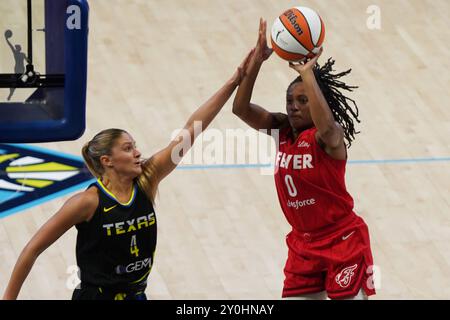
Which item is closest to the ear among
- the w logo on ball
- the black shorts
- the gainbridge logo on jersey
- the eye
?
the black shorts

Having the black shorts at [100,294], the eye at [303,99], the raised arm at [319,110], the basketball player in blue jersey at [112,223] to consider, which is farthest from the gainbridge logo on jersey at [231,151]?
the black shorts at [100,294]

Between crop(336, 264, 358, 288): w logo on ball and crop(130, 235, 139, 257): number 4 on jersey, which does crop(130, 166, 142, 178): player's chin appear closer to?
crop(130, 235, 139, 257): number 4 on jersey

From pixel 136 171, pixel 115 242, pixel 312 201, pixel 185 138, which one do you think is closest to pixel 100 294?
pixel 115 242

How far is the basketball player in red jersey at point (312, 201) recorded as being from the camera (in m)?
5.91

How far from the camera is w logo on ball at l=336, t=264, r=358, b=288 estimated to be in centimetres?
595

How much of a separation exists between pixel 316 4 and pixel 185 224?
362 cm

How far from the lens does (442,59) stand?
10.4 meters

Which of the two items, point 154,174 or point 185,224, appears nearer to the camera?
point 154,174

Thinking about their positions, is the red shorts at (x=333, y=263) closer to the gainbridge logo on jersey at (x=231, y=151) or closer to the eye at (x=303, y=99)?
the eye at (x=303, y=99)

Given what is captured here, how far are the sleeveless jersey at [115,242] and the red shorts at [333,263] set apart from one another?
3.22 ft
